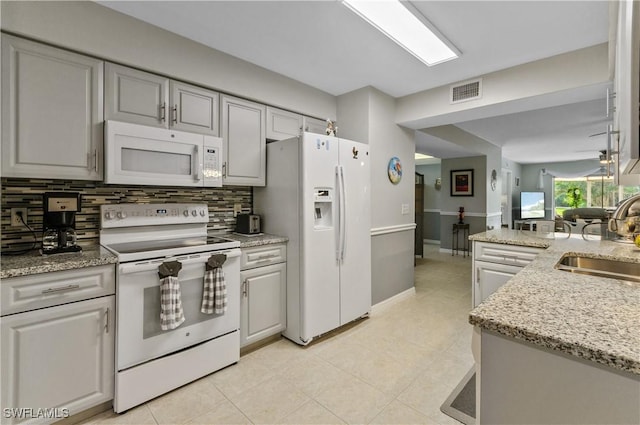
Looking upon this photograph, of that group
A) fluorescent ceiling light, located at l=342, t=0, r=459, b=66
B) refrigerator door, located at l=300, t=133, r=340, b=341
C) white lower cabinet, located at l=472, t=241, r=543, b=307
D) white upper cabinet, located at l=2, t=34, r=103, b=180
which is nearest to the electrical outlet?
white upper cabinet, located at l=2, t=34, r=103, b=180

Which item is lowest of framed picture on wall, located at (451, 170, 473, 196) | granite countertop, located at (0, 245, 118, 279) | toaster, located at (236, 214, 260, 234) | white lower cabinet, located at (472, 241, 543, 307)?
white lower cabinet, located at (472, 241, 543, 307)

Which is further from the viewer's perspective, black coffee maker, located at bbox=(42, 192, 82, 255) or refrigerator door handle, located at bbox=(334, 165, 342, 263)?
refrigerator door handle, located at bbox=(334, 165, 342, 263)

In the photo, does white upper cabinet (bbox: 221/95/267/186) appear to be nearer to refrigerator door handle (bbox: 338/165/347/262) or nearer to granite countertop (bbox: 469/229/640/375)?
refrigerator door handle (bbox: 338/165/347/262)

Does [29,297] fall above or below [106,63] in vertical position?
below

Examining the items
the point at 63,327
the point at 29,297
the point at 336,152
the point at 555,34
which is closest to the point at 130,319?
the point at 63,327

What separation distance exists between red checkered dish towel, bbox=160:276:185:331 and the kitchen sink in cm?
229

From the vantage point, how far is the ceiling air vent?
113 inches

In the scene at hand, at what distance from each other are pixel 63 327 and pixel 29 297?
0.74 ft

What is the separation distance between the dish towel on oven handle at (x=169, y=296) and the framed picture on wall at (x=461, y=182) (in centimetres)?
643

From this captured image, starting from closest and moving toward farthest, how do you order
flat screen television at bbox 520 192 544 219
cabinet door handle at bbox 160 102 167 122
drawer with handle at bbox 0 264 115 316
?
drawer with handle at bbox 0 264 115 316 → cabinet door handle at bbox 160 102 167 122 → flat screen television at bbox 520 192 544 219

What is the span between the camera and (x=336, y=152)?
271 cm

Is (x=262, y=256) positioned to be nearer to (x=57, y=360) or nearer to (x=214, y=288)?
(x=214, y=288)

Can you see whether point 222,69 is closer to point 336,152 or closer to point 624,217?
point 336,152

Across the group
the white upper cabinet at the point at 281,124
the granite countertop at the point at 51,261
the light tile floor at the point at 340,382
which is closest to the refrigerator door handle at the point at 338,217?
the white upper cabinet at the point at 281,124
